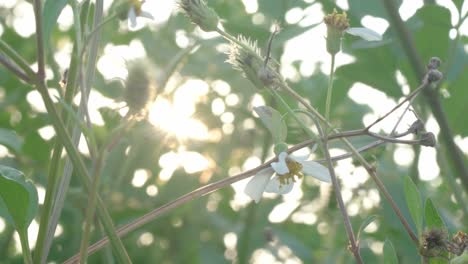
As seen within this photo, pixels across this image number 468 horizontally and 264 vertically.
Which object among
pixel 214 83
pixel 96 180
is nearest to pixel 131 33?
pixel 214 83

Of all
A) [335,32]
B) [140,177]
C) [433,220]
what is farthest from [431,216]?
[140,177]

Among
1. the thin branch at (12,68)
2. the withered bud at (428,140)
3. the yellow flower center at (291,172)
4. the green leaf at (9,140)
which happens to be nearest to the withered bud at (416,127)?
the withered bud at (428,140)

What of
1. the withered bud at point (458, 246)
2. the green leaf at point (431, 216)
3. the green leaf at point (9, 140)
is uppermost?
the green leaf at point (9, 140)

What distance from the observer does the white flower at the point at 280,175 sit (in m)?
0.70

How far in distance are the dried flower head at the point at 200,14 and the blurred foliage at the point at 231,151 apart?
0.29m

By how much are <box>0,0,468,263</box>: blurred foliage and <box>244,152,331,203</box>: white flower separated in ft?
0.70

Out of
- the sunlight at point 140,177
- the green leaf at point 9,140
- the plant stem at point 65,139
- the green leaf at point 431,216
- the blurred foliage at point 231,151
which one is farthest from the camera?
the sunlight at point 140,177

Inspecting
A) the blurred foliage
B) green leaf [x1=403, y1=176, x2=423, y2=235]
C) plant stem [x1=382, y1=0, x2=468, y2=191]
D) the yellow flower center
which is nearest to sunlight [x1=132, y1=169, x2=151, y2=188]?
the blurred foliage

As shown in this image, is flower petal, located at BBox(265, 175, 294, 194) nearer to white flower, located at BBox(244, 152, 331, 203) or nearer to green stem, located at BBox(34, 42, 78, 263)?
white flower, located at BBox(244, 152, 331, 203)

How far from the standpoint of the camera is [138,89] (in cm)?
62

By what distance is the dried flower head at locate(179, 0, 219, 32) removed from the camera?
718mm

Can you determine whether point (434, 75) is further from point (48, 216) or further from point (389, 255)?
point (48, 216)

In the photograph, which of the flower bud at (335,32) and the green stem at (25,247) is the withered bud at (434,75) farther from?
the green stem at (25,247)

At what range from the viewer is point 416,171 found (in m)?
1.25
